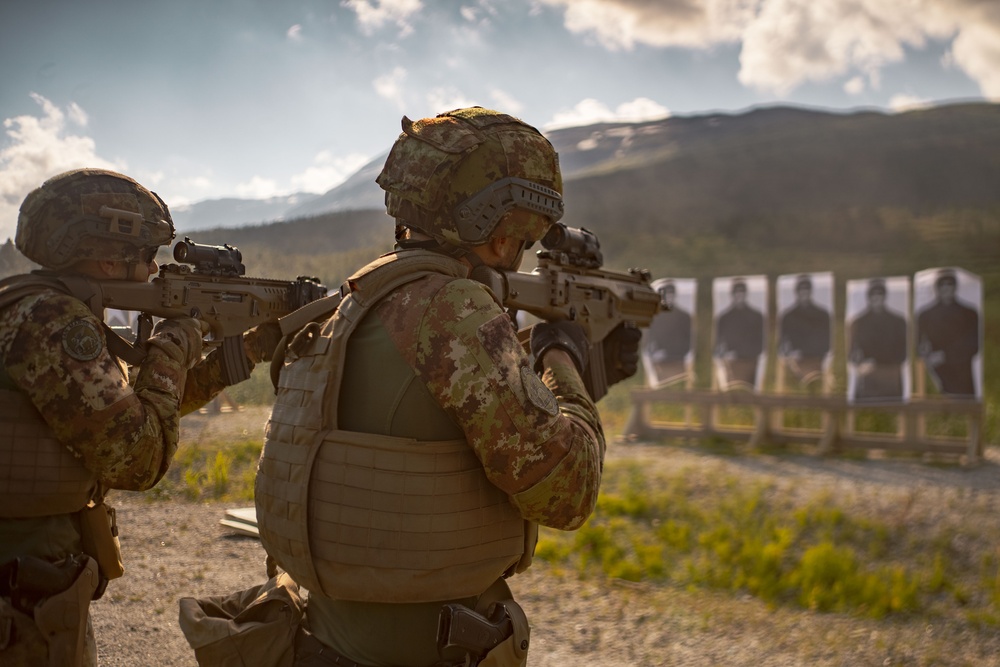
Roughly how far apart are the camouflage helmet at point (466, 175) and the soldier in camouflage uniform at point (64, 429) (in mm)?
1340

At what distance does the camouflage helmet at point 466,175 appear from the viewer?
7.06 ft

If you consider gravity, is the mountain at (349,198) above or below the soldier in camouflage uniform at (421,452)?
above

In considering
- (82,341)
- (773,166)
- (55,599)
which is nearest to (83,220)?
(82,341)

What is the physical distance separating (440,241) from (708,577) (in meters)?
4.57

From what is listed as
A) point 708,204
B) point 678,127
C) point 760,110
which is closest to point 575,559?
point 708,204

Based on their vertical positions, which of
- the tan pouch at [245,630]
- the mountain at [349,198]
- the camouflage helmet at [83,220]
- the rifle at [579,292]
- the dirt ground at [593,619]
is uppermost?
the mountain at [349,198]

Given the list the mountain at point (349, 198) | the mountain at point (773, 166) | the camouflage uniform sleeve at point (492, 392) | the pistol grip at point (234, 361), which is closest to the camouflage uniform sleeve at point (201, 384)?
the pistol grip at point (234, 361)

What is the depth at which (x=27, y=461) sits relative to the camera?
283cm

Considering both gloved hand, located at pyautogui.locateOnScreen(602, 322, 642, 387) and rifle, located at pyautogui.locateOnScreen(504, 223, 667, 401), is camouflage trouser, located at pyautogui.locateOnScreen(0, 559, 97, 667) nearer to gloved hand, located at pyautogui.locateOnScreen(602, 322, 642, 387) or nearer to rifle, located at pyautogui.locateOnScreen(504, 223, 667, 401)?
rifle, located at pyautogui.locateOnScreen(504, 223, 667, 401)

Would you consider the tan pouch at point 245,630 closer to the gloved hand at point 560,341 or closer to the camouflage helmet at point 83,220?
the gloved hand at point 560,341

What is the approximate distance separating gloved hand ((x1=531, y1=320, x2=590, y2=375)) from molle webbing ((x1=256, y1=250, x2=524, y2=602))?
69 centimetres

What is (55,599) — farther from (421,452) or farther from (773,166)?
(773,166)

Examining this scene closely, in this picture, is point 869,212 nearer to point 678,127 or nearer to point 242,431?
point 678,127

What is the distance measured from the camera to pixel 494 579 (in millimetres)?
2117
